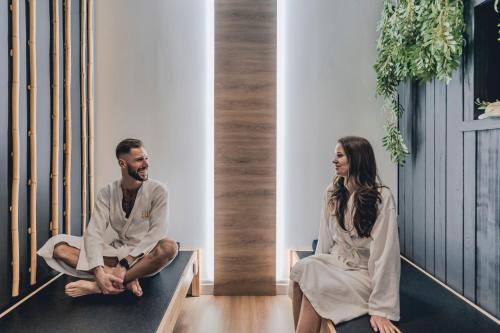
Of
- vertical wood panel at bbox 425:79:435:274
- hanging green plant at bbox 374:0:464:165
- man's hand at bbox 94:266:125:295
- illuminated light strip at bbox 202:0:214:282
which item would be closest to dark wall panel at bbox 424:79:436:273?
vertical wood panel at bbox 425:79:435:274

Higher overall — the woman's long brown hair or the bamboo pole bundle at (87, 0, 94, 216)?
the bamboo pole bundle at (87, 0, 94, 216)

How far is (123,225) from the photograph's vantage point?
2639 millimetres

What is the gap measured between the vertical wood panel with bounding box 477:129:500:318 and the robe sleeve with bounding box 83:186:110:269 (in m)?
2.17

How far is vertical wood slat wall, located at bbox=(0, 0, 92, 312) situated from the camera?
6.99 ft

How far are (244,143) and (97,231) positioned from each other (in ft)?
4.60

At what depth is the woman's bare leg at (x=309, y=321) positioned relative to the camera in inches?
78.1

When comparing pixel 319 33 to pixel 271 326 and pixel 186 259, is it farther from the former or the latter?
pixel 271 326

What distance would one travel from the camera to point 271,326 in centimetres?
268

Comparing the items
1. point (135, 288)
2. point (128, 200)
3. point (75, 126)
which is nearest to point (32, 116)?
point (75, 126)

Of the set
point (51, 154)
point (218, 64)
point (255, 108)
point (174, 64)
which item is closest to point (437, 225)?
point (255, 108)

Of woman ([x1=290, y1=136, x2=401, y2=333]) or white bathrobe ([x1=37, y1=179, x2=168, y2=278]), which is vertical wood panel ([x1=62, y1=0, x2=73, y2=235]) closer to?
white bathrobe ([x1=37, y1=179, x2=168, y2=278])

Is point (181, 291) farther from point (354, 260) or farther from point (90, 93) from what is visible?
point (90, 93)

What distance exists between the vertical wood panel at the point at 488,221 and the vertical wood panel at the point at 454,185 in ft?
0.58

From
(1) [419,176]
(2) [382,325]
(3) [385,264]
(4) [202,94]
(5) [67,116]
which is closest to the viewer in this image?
(2) [382,325]
